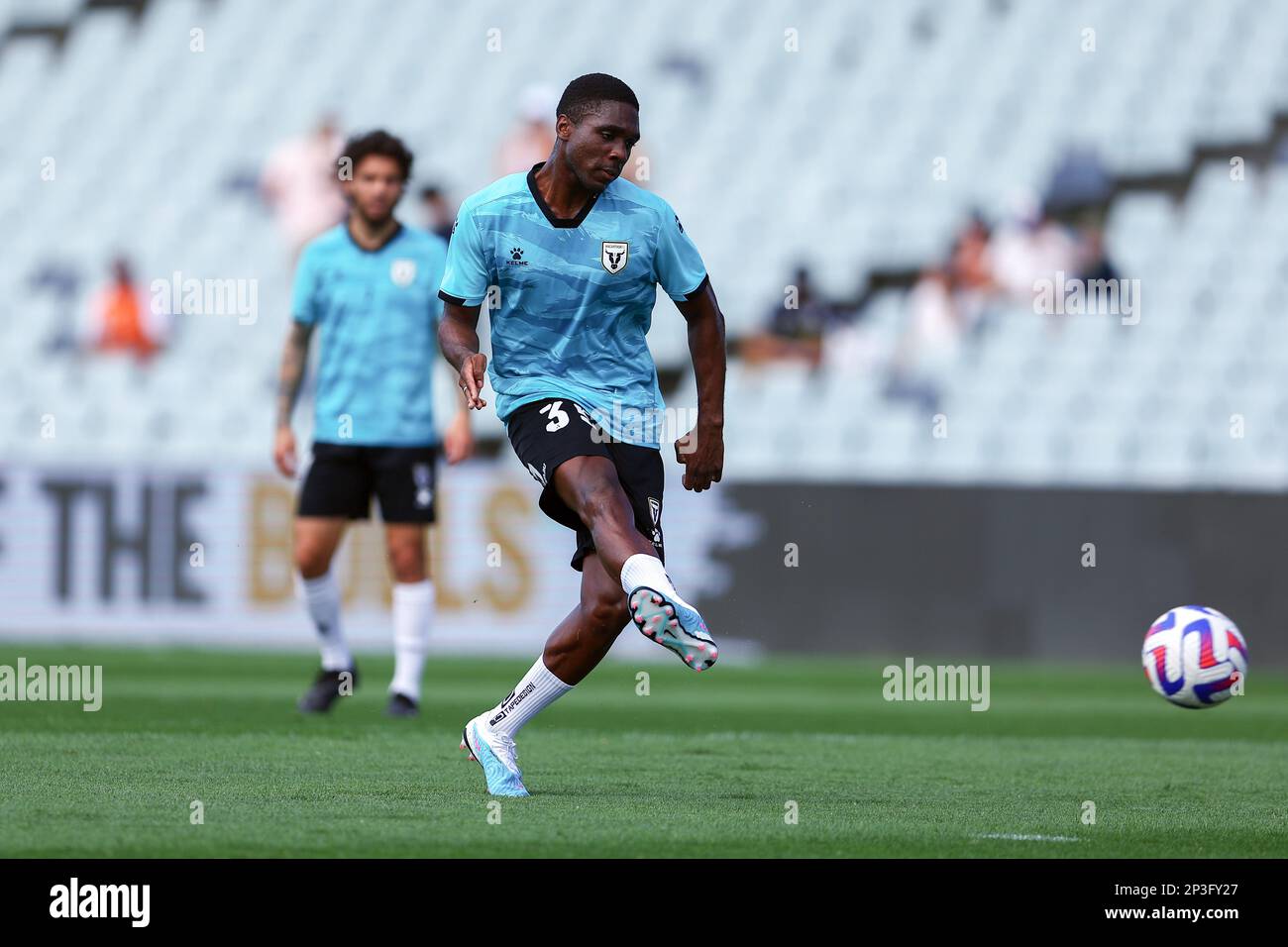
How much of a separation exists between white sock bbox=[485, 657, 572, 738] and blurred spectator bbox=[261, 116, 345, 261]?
36.3ft

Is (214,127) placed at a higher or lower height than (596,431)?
higher

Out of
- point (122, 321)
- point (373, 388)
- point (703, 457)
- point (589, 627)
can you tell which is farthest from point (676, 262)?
point (122, 321)

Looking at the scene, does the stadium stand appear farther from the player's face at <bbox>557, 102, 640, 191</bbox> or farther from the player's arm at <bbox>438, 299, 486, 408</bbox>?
the player's face at <bbox>557, 102, 640, 191</bbox>

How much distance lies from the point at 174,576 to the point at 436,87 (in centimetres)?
606

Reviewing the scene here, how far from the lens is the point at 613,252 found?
6.07 metres

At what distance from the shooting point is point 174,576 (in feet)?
45.7

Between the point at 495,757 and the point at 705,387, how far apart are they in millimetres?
1282

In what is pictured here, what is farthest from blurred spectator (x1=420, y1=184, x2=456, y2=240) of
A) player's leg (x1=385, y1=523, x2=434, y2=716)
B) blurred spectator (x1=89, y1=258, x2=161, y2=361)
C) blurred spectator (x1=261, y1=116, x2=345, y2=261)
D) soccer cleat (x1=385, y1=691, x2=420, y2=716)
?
soccer cleat (x1=385, y1=691, x2=420, y2=716)

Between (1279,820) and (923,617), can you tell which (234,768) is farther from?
(923,617)

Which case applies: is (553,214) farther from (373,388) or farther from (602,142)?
(373,388)

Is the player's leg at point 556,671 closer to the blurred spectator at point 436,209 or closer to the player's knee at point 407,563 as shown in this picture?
the player's knee at point 407,563

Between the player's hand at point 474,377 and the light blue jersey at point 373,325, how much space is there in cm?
327

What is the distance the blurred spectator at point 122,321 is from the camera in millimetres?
16266
